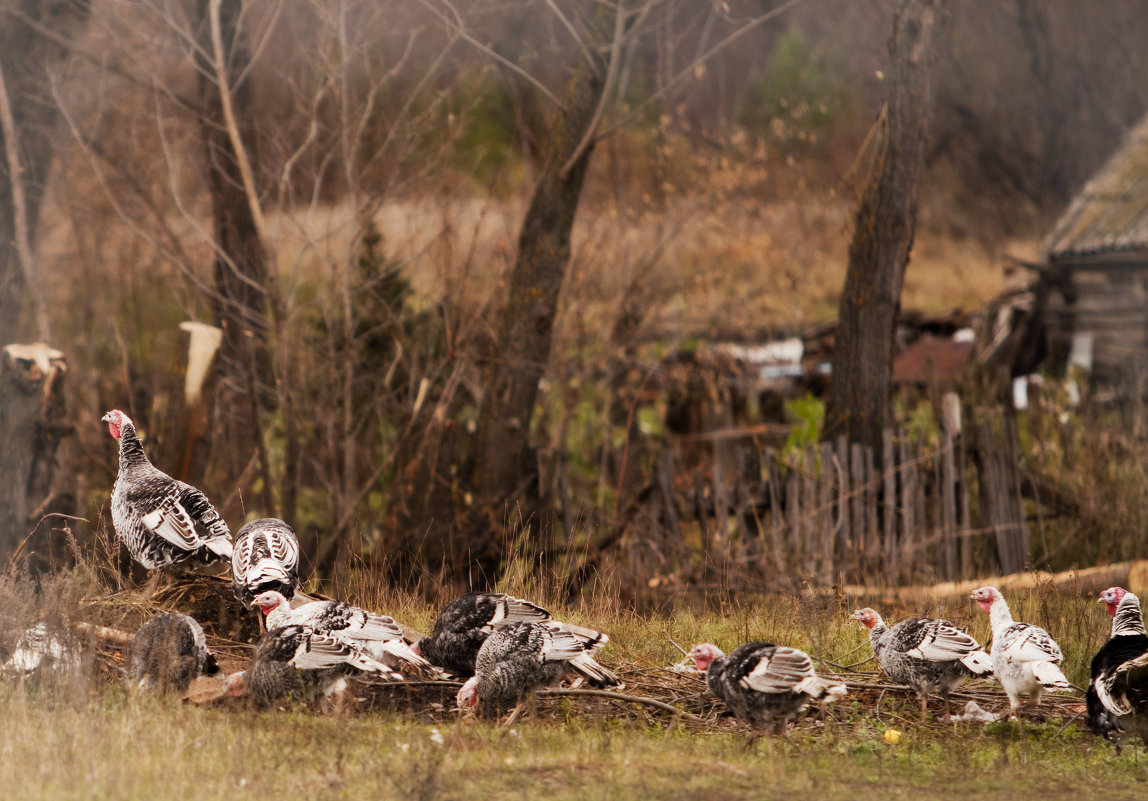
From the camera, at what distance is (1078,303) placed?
1914 cm

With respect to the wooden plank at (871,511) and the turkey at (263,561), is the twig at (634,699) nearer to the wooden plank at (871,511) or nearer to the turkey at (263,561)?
the turkey at (263,561)

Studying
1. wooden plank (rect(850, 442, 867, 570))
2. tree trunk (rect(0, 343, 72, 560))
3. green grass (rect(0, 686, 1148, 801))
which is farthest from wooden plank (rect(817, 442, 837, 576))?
tree trunk (rect(0, 343, 72, 560))

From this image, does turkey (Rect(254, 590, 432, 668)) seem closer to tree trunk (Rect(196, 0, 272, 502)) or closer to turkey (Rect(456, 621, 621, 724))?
turkey (Rect(456, 621, 621, 724))

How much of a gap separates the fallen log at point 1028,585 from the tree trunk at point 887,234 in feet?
6.71

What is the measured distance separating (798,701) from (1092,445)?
7517 mm

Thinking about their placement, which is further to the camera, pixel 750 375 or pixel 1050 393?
pixel 750 375

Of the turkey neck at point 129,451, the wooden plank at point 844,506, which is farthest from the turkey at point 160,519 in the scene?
the wooden plank at point 844,506

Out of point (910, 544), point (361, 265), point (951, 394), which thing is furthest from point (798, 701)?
point (361, 265)

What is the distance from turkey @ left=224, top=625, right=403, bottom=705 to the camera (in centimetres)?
516

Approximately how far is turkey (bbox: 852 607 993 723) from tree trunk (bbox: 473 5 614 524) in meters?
5.58

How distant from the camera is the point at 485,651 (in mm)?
5402

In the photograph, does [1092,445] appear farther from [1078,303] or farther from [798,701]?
[1078,303]

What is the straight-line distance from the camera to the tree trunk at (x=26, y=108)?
476 inches

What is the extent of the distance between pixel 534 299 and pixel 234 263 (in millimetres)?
3857
